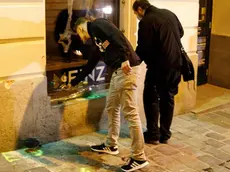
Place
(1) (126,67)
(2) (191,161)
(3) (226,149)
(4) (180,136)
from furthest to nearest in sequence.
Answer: (4) (180,136) < (3) (226,149) < (2) (191,161) < (1) (126,67)

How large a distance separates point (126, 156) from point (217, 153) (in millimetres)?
1162

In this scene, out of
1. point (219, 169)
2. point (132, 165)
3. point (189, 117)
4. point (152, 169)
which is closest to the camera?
point (132, 165)

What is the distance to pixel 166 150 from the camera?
5.47 metres

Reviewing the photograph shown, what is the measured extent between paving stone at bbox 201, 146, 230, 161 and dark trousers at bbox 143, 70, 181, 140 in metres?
0.52

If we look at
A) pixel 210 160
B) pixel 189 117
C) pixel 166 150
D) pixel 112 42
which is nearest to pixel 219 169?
pixel 210 160

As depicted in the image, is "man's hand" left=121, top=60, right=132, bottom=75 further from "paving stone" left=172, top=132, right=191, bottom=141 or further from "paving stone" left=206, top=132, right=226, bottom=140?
"paving stone" left=206, top=132, right=226, bottom=140

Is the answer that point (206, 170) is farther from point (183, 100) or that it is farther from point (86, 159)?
point (183, 100)

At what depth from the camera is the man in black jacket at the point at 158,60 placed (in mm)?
5223

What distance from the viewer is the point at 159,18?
5.22 m

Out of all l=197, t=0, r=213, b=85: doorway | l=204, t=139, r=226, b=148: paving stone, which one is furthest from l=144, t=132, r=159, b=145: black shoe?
l=197, t=0, r=213, b=85: doorway

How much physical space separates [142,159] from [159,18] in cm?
166

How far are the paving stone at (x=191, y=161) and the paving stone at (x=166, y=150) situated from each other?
0.31 ft

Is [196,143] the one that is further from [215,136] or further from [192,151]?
[215,136]

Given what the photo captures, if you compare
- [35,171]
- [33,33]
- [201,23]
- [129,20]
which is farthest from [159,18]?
[201,23]
